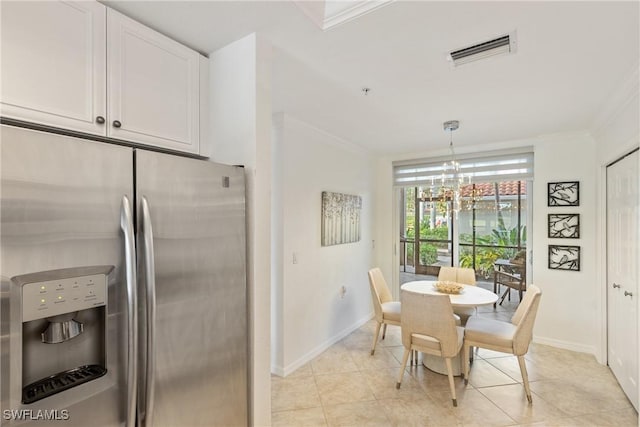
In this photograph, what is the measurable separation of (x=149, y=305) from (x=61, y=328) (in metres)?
0.25

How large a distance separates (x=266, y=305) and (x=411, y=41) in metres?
1.61

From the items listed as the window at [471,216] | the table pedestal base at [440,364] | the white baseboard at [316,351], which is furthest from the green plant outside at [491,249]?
the table pedestal base at [440,364]

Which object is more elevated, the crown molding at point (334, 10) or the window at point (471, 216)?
the crown molding at point (334, 10)

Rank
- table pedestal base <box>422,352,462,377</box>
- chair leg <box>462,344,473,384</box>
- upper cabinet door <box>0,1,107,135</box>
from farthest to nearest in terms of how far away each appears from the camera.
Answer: table pedestal base <box>422,352,462,377</box> → chair leg <box>462,344,473,384</box> → upper cabinet door <box>0,1,107,135</box>

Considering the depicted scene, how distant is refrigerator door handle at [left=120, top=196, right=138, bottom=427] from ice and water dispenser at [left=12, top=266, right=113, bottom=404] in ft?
0.23

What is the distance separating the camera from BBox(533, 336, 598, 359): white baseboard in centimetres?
342

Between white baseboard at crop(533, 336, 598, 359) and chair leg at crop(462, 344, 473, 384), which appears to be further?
white baseboard at crop(533, 336, 598, 359)

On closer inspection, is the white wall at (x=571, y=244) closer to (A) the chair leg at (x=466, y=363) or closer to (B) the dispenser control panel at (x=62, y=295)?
(A) the chair leg at (x=466, y=363)

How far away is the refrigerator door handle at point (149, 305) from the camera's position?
3.81ft

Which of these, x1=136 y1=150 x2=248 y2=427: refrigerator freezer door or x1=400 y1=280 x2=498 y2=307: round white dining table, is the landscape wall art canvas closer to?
x1=400 y1=280 x2=498 y2=307: round white dining table

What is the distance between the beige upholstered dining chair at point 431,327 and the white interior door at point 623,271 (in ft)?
4.18

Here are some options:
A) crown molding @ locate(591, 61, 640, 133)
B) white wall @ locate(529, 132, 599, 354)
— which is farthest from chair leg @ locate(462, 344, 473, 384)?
crown molding @ locate(591, 61, 640, 133)

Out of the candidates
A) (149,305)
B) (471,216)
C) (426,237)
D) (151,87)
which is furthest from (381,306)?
(151,87)

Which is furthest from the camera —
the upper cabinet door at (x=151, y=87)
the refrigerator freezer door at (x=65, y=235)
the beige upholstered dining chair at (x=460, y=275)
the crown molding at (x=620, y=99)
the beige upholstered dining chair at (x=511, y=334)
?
the beige upholstered dining chair at (x=460, y=275)
